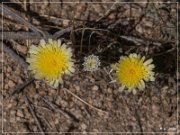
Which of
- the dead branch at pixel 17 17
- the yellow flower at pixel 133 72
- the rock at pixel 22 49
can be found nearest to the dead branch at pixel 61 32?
the dead branch at pixel 17 17

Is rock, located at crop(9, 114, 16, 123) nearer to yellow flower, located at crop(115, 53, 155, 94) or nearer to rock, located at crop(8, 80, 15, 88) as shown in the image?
rock, located at crop(8, 80, 15, 88)

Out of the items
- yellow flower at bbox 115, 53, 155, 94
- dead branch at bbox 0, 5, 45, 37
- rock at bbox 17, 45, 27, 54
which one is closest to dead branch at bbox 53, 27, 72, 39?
dead branch at bbox 0, 5, 45, 37

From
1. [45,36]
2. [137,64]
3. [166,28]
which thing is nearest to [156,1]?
[166,28]

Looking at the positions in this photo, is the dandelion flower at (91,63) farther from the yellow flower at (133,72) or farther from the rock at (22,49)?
the rock at (22,49)

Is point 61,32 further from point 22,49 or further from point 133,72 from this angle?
point 133,72

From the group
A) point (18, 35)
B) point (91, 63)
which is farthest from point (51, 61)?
point (18, 35)

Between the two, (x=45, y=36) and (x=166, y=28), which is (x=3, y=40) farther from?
(x=166, y=28)
